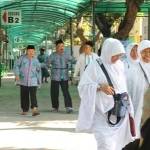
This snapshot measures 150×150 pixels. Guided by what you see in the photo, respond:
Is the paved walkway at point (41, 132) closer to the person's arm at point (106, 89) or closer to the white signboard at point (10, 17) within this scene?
the person's arm at point (106, 89)

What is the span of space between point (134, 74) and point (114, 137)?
3.78ft

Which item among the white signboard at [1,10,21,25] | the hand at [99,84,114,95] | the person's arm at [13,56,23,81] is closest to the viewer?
the hand at [99,84,114,95]

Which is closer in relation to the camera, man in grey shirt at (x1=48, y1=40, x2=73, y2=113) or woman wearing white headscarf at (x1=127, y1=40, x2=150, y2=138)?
woman wearing white headscarf at (x1=127, y1=40, x2=150, y2=138)

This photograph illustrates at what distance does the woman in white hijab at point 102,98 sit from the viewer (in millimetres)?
6848

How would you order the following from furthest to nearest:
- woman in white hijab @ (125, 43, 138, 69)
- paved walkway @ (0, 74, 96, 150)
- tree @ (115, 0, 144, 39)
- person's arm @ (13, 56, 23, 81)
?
tree @ (115, 0, 144, 39) → person's arm @ (13, 56, 23, 81) → paved walkway @ (0, 74, 96, 150) → woman in white hijab @ (125, 43, 138, 69)

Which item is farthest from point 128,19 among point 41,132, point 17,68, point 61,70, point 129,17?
point 41,132

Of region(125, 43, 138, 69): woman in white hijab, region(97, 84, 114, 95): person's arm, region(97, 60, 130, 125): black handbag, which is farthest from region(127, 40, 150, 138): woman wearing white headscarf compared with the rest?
region(97, 84, 114, 95): person's arm

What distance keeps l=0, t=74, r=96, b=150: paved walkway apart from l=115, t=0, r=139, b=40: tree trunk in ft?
16.9

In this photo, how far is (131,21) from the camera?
2109 cm

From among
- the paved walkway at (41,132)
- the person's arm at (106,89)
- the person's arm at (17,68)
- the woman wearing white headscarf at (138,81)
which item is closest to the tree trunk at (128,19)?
the paved walkway at (41,132)

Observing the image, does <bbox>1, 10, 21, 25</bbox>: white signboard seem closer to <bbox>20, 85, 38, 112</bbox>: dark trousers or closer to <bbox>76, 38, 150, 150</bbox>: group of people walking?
<bbox>20, 85, 38, 112</bbox>: dark trousers

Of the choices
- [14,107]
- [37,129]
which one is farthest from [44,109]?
[37,129]

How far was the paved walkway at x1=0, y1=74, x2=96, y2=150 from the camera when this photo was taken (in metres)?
9.90

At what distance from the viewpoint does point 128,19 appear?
2108cm
